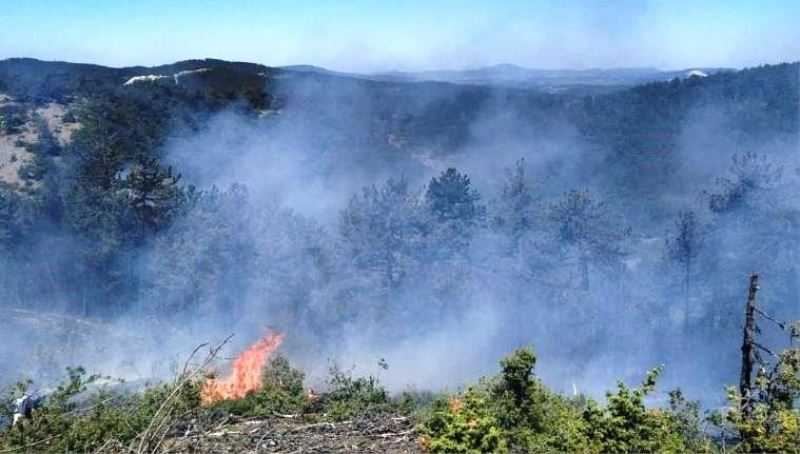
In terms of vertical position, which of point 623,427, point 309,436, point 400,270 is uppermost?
point 623,427

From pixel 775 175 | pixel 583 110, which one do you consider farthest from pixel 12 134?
pixel 583 110

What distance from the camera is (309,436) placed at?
40.7 ft

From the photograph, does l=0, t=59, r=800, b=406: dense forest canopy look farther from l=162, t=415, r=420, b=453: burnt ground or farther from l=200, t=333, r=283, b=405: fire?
l=162, t=415, r=420, b=453: burnt ground

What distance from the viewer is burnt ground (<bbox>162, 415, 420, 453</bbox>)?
37.5ft

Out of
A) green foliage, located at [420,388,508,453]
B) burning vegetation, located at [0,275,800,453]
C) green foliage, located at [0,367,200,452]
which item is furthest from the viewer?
green foliage, located at [0,367,200,452]

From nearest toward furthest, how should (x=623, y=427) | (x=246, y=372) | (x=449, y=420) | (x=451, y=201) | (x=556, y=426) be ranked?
(x=623, y=427) < (x=449, y=420) < (x=556, y=426) < (x=246, y=372) < (x=451, y=201)

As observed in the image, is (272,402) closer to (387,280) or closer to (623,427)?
(623,427)

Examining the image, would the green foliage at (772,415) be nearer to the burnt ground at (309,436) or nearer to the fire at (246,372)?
the burnt ground at (309,436)

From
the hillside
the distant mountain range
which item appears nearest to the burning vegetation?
the hillside

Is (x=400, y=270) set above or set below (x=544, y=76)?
below

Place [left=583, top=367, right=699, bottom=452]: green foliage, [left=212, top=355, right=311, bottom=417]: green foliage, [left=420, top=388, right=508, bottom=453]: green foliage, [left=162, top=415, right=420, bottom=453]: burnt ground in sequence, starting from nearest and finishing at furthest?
1. [left=583, top=367, right=699, bottom=452]: green foliage
2. [left=420, top=388, right=508, bottom=453]: green foliage
3. [left=162, top=415, right=420, bottom=453]: burnt ground
4. [left=212, top=355, right=311, bottom=417]: green foliage

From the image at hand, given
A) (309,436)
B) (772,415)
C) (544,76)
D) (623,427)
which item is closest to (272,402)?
(309,436)

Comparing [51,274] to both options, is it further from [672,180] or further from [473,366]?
[672,180]

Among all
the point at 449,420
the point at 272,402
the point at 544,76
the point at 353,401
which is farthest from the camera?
the point at 544,76
